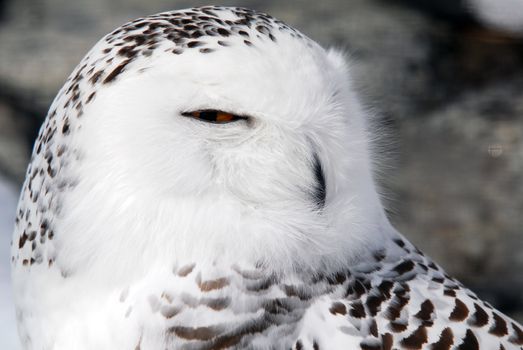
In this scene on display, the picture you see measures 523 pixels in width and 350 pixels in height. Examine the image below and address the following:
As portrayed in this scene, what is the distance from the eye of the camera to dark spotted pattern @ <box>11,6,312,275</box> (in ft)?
4.00

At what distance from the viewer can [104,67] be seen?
4.08 ft

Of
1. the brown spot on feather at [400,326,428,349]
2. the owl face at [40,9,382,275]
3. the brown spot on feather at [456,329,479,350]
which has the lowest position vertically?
the brown spot on feather at [456,329,479,350]

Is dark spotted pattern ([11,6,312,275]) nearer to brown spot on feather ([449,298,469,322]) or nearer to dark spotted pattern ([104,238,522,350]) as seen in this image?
dark spotted pattern ([104,238,522,350])

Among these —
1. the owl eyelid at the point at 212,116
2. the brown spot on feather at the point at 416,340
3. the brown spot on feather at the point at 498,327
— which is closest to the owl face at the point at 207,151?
the owl eyelid at the point at 212,116

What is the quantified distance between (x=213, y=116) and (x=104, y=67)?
0.69 ft

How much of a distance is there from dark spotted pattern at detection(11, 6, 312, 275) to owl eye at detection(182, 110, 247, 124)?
97mm

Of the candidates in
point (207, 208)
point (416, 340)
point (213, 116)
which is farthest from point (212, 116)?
point (416, 340)

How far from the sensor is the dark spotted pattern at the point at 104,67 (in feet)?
4.00

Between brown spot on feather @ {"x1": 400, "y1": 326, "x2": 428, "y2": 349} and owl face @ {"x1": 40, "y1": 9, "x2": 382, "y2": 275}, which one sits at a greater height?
owl face @ {"x1": 40, "y1": 9, "x2": 382, "y2": 275}

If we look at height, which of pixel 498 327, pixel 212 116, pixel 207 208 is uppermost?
pixel 212 116

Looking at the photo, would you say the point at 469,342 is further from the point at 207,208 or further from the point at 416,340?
the point at 207,208

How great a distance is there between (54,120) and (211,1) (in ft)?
7.98

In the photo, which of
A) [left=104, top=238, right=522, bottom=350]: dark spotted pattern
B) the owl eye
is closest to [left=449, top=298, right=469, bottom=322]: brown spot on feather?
[left=104, top=238, right=522, bottom=350]: dark spotted pattern

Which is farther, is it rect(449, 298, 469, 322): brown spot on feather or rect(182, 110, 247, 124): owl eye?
rect(449, 298, 469, 322): brown spot on feather
